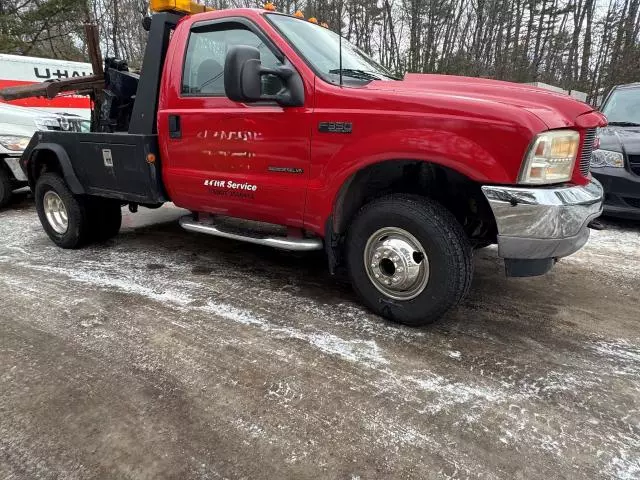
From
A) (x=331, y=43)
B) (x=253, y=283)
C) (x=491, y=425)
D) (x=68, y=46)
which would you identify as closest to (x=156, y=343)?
(x=253, y=283)

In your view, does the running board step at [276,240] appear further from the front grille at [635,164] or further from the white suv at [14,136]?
the white suv at [14,136]

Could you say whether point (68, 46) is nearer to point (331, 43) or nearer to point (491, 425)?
point (331, 43)

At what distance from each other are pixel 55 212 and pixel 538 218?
481 centimetres

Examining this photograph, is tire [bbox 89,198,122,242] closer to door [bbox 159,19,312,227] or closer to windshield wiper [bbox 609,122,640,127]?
door [bbox 159,19,312,227]

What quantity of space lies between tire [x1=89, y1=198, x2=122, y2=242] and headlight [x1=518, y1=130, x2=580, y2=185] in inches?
162

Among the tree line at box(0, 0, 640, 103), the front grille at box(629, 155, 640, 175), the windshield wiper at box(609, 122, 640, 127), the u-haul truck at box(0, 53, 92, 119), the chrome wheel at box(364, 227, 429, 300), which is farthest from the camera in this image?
the tree line at box(0, 0, 640, 103)

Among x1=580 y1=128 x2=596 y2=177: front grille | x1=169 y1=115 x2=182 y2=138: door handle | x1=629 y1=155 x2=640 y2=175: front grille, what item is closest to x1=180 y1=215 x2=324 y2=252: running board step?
x1=169 y1=115 x2=182 y2=138: door handle

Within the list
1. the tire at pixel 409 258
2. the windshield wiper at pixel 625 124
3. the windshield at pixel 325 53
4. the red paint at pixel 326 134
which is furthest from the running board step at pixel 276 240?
the windshield wiper at pixel 625 124

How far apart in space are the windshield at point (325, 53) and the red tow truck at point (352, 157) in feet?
0.06

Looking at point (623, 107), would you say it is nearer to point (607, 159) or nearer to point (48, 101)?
point (607, 159)

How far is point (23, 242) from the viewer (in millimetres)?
5055

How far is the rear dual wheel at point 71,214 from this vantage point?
4.54 m

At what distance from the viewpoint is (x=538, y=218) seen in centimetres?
240

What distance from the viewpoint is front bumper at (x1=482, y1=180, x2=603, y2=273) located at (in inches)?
94.0
